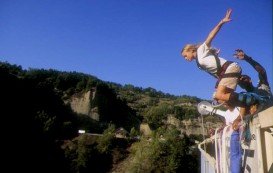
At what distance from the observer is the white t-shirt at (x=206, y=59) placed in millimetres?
3443

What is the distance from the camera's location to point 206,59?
3.46m

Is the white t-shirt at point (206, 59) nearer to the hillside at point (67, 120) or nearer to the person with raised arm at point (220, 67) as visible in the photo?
the person with raised arm at point (220, 67)

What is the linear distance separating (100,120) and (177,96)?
7292 cm

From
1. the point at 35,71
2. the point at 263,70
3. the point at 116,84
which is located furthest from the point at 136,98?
the point at 263,70

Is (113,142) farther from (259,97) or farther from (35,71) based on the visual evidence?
(259,97)

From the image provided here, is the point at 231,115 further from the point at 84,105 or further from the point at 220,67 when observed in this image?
the point at 84,105

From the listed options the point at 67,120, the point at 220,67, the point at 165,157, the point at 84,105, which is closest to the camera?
the point at 220,67

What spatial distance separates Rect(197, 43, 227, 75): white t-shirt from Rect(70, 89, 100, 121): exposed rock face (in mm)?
65715

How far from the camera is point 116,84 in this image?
5531 inches

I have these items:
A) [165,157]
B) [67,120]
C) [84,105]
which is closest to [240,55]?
[165,157]

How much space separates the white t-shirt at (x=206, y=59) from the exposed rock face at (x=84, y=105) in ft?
216

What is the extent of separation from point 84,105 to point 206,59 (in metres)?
67.6

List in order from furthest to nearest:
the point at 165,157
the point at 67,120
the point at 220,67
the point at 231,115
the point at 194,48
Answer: the point at 67,120
the point at 165,157
the point at 231,115
the point at 194,48
the point at 220,67

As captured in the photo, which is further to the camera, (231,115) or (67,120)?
(67,120)
